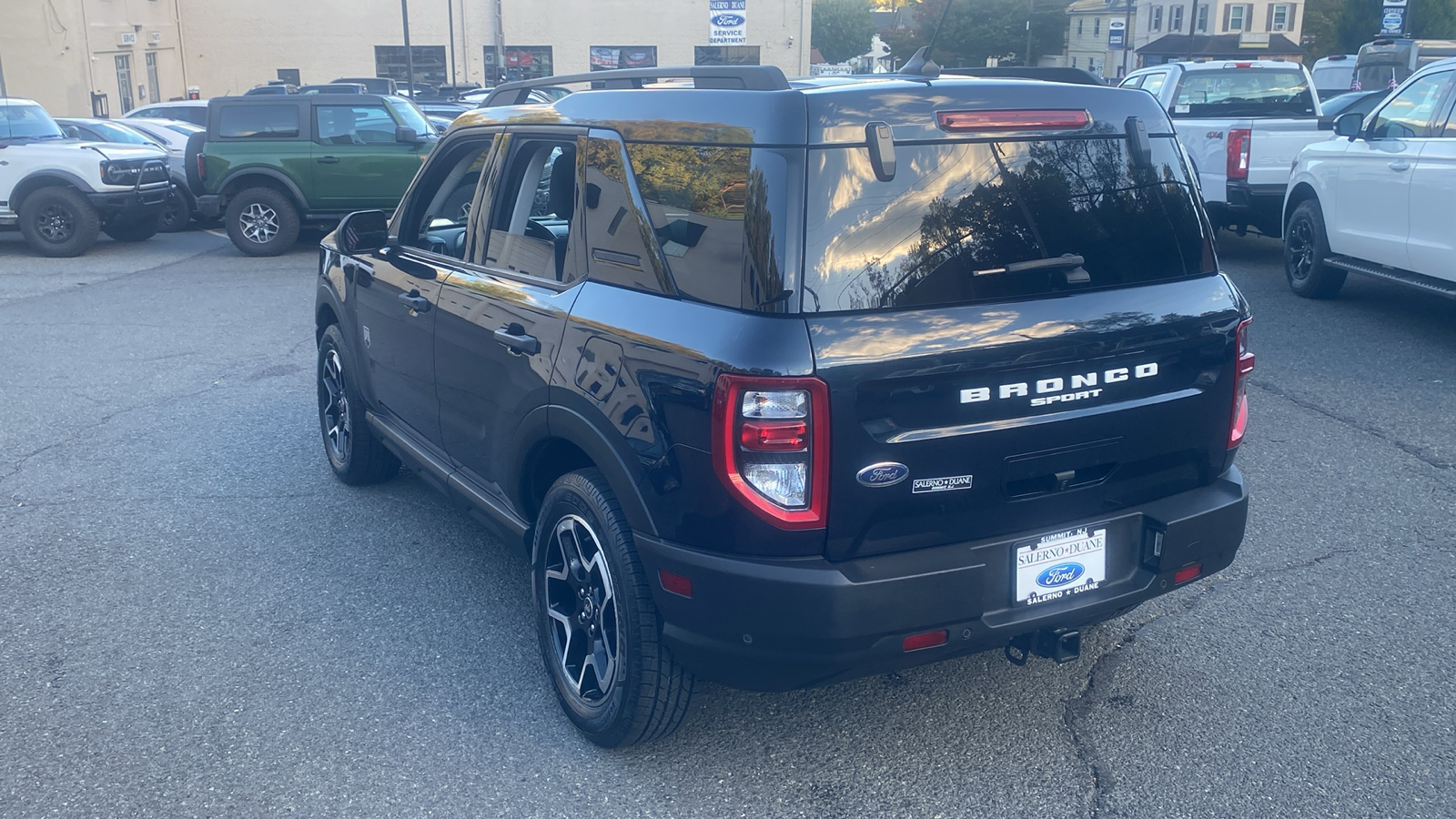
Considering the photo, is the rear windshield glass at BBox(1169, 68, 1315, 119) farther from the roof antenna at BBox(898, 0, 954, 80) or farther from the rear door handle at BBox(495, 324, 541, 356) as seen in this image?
the rear door handle at BBox(495, 324, 541, 356)

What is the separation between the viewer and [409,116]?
1495 cm

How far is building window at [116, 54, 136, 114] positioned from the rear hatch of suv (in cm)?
3690

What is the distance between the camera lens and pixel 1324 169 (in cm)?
924

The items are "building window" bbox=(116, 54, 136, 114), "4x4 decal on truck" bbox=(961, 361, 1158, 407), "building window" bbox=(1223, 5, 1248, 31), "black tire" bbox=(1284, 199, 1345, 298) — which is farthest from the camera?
"building window" bbox=(1223, 5, 1248, 31)

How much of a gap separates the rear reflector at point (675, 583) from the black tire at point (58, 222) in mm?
13814

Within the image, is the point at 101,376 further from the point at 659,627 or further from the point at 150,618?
the point at 659,627

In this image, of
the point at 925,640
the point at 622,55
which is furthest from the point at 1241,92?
the point at 622,55

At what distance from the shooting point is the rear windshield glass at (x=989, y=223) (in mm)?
2861

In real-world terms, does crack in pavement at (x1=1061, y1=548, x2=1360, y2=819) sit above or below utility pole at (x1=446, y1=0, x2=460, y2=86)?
below

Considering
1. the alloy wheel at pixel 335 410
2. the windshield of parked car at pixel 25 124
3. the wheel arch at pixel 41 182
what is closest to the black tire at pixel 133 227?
the wheel arch at pixel 41 182

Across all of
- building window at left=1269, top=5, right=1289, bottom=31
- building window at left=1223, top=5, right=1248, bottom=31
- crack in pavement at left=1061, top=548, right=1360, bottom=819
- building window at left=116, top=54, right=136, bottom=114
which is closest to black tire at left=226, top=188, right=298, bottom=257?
crack in pavement at left=1061, top=548, right=1360, bottom=819

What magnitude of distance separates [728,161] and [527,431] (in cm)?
110

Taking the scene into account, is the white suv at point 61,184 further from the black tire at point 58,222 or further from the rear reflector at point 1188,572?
the rear reflector at point 1188,572

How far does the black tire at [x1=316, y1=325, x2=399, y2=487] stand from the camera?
546cm
